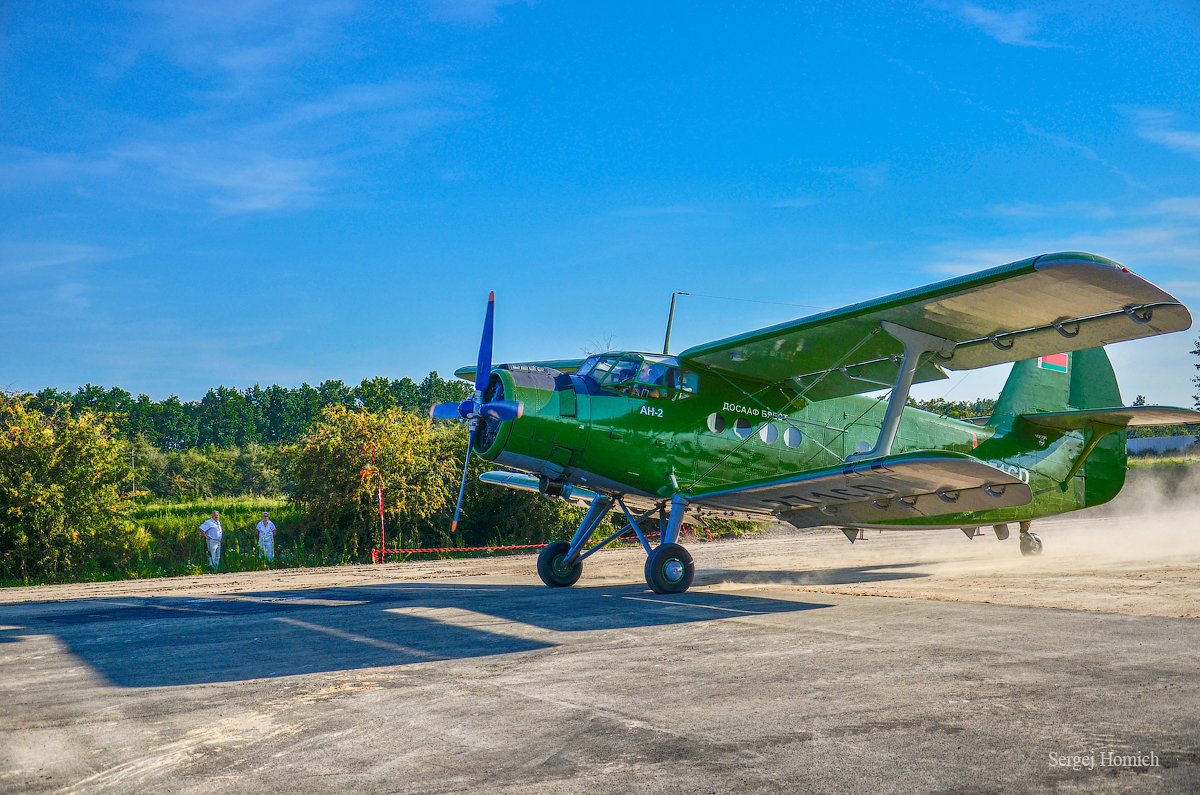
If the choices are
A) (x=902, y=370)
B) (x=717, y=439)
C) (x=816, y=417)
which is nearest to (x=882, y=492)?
(x=902, y=370)

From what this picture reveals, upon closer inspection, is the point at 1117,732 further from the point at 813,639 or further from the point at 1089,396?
the point at 1089,396

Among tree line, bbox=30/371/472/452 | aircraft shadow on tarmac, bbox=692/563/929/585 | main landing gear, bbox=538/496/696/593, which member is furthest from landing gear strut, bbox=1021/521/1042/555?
tree line, bbox=30/371/472/452

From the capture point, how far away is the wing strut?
10773 mm

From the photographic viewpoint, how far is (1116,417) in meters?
13.9

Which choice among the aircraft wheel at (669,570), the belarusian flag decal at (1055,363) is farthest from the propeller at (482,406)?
the belarusian flag decal at (1055,363)

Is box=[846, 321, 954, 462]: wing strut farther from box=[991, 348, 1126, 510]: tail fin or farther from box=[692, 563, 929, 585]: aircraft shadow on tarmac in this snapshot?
box=[991, 348, 1126, 510]: tail fin

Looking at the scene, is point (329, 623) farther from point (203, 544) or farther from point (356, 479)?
point (203, 544)

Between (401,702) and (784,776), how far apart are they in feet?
9.21

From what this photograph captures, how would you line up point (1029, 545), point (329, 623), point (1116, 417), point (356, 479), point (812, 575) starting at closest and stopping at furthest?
point (329, 623)
point (1116, 417)
point (812, 575)
point (1029, 545)
point (356, 479)

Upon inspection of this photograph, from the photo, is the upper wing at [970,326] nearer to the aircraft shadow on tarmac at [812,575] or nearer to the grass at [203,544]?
the aircraft shadow on tarmac at [812,575]

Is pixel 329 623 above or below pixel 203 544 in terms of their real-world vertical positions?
below

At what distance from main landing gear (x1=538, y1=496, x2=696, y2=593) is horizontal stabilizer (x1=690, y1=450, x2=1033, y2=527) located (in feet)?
2.35

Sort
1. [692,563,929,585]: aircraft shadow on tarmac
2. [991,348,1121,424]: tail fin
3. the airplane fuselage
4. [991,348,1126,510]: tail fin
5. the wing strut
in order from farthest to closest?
[991,348,1121,424]: tail fin → [991,348,1126,510]: tail fin → [692,563,929,585]: aircraft shadow on tarmac → the airplane fuselage → the wing strut

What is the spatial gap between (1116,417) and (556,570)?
9.88 meters
